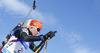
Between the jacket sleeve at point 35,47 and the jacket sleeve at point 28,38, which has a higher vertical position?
the jacket sleeve at point 35,47

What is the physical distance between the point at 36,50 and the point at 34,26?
38.9 inches

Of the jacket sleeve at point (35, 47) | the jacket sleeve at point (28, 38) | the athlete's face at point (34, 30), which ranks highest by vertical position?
the athlete's face at point (34, 30)

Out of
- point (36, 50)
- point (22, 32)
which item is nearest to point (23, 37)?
point (22, 32)

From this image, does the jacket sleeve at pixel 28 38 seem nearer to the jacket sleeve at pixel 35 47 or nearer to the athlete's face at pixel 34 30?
the athlete's face at pixel 34 30

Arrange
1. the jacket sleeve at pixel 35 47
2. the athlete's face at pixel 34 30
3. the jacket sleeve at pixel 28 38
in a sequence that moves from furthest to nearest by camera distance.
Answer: the jacket sleeve at pixel 35 47, the athlete's face at pixel 34 30, the jacket sleeve at pixel 28 38

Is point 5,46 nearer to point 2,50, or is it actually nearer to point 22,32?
point 2,50

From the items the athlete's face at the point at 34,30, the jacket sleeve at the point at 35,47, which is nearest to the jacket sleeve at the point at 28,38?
the athlete's face at the point at 34,30

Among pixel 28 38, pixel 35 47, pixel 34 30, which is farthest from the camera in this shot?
pixel 35 47

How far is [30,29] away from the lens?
5.60 meters

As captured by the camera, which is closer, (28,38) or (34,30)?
(28,38)

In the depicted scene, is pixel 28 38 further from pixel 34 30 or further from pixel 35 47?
pixel 35 47

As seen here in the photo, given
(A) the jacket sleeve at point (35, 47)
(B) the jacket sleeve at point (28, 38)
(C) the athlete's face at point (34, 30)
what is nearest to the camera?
(B) the jacket sleeve at point (28, 38)

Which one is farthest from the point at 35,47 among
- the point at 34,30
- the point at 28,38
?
the point at 28,38

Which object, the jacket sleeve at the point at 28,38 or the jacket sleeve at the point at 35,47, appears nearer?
the jacket sleeve at the point at 28,38
